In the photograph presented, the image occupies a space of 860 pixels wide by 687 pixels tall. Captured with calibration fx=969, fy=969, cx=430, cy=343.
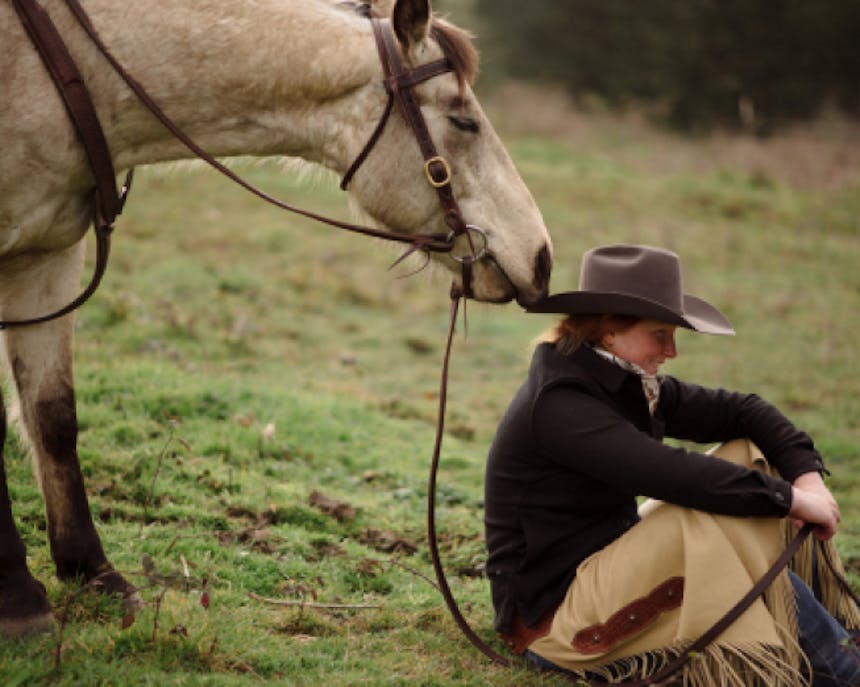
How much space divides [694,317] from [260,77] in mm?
1913

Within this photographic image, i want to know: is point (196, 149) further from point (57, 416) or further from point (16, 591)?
point (16, 591)

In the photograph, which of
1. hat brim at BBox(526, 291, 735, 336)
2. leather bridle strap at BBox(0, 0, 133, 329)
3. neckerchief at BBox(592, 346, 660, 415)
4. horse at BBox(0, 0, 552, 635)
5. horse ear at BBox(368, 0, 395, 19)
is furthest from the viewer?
horse ear at BBox(368, 0, 395, 19)

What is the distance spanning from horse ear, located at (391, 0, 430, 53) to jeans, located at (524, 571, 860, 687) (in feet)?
7.55

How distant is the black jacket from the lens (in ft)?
10.6

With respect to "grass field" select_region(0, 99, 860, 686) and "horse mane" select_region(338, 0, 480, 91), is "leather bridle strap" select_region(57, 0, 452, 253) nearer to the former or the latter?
"grass field" select_region(0, 99, 860, 686)

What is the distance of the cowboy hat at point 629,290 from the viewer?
344cm

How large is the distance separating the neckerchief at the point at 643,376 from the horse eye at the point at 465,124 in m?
0.92

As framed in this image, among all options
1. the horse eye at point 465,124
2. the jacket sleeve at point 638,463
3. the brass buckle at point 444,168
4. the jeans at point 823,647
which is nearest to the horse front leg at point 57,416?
the brass buckle at point 444,168

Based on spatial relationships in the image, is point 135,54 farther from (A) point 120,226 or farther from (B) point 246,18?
(A) point 120,226

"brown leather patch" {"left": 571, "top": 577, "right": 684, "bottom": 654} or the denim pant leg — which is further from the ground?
"brown leather patch" {"left": 571, "top": 577, "right": 684, "bottom": 654}

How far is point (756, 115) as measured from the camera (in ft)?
83.0

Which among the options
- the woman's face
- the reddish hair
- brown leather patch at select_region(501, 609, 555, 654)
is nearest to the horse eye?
the reddish hair

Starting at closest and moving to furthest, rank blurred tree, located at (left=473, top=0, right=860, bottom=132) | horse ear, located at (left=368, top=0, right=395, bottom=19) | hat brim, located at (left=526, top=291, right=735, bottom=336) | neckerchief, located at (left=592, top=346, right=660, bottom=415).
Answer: hat brim, located at (left=526, top=291, right=735, bottom=336), neckerchief, located at (left=592, top=346, right=660, bottom=415), horse ear, located at (left=368, top=0, right=395, bottom=19), blurred tree, located at (left=473, top=0, right=860, bottom=132)

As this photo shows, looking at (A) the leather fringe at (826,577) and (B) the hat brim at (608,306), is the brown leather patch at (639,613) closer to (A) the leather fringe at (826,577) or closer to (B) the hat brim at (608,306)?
(A) the leather fringe at (826,577)
